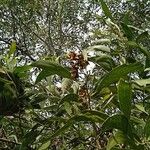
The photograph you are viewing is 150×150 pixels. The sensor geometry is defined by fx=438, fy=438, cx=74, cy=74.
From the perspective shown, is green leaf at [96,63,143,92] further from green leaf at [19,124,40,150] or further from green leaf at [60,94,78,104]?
green leaf at [19,124,40,150]

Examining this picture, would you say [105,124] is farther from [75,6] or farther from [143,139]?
[75,6]

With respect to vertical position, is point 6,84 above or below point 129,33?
below

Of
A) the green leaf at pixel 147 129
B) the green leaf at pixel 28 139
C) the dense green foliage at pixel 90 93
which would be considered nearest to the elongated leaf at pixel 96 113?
the dense green foliage at pixel 90 93

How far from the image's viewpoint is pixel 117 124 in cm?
124

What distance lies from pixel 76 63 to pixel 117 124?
283mm

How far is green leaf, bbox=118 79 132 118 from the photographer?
4.01 feet

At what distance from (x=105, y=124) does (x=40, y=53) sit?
671 centimetres

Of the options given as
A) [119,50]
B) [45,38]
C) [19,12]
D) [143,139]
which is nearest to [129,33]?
[119,50]

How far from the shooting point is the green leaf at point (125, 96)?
1.22m

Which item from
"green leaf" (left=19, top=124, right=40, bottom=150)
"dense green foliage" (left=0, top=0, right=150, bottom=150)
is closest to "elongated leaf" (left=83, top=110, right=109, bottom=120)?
"dense green foliage" (left=0, top=0, right=150, bottom=150)

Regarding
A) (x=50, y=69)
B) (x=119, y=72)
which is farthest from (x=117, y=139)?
(x=50, y=69)

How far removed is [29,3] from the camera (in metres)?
7.62

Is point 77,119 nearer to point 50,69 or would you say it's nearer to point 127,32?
point 50,69

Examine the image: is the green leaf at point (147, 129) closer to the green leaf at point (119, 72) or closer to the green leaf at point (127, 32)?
the green leaf at point (119, 72)
